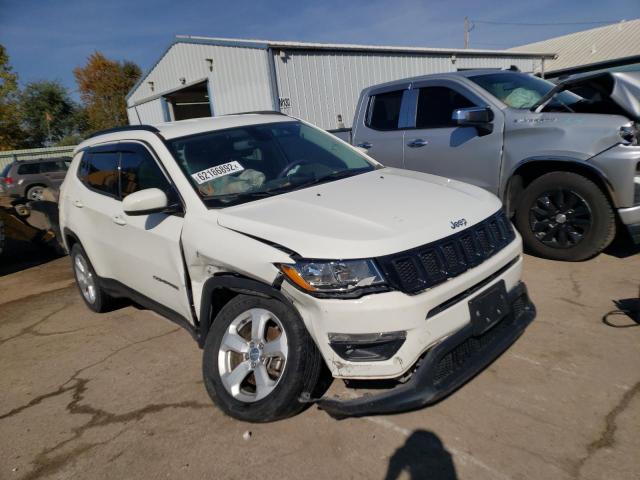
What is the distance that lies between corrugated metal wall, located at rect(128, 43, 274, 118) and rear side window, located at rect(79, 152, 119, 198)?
8.92m

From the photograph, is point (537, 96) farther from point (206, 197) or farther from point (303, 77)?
point (303, 77)

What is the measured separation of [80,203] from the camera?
4.40 m

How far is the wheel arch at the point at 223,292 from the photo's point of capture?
8.19 feet

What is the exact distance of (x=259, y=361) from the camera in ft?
8.64

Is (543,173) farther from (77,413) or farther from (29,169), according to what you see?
(29,169)

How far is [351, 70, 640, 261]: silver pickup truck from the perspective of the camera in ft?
13.6

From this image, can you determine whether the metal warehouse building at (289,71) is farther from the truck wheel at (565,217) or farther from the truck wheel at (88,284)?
the truck wheel at (565,217)

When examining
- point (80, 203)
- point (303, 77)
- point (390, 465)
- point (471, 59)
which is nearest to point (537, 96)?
point (390, 465)

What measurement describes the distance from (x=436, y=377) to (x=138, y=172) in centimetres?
260

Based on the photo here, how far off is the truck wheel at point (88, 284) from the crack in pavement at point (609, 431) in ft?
13.4

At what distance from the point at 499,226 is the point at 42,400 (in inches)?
131

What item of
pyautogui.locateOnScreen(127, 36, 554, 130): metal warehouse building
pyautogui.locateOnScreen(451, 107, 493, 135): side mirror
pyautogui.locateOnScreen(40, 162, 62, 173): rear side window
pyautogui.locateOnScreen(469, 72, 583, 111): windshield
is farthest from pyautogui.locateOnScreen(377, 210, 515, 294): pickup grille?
pyautogui.locateOnScreen(40, 162, 62, 173): rear side window

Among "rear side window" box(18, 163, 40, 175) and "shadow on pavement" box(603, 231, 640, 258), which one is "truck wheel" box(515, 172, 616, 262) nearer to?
"shadow on pavement" box(603, 231, 640, 258)

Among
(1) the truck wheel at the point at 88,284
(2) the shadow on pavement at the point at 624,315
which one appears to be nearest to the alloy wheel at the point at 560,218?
(2) the shadow on pavement at the point at 624,315
